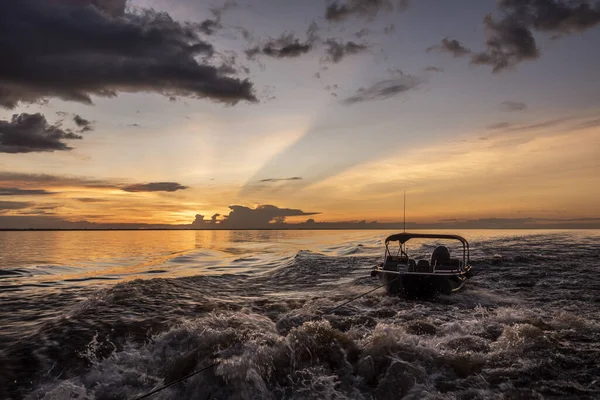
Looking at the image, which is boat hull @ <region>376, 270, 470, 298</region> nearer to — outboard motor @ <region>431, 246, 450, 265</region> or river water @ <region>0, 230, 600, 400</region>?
river water @ <region>0, 230, 600, 400</region>

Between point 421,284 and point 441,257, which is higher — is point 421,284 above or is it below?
below

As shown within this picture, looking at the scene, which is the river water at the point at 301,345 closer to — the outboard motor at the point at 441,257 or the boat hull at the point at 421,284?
the boat hull at the point at 421,284

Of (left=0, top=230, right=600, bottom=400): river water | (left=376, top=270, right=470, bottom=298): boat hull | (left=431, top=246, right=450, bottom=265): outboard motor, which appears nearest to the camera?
(left=0, top=230, right=600, bottom=400): river water

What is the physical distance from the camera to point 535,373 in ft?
28.8

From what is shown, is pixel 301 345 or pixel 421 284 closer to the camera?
pixel 301 345

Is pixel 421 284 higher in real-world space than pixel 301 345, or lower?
higher

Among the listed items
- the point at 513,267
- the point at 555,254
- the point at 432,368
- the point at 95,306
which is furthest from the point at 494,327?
the point at 555,254

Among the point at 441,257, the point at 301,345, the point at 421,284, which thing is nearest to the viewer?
the point at 301,345

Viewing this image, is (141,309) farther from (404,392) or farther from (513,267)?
(513,267)

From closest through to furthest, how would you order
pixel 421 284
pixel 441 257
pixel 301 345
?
pixel 301 345 → pixel 421 284 → pixel 441 257

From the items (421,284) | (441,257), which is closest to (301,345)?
(421,284)

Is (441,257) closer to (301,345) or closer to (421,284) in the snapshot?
(421,284)

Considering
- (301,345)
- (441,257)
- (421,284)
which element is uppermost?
(441,257)

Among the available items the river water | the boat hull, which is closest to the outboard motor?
the river water
